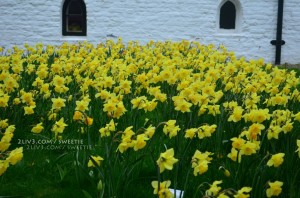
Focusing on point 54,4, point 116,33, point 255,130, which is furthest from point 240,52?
point 255,130

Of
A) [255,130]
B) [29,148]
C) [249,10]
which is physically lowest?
[29,148]

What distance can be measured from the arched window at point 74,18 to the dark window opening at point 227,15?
12.9 ft

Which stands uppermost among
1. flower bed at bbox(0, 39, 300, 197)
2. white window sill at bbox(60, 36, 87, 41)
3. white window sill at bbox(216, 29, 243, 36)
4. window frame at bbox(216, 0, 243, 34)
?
window frame at bbox(216, 0, 243, 34)

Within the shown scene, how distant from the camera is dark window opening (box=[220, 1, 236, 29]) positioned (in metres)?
12.7

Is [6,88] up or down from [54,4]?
down

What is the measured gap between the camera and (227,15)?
12.7 metres

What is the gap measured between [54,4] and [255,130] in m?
10.3

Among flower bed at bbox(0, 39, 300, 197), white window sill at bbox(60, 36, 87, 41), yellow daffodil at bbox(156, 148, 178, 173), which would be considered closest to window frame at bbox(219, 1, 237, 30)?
white window sill at bbox(60, 36, 87, 41)

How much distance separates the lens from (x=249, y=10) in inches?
484

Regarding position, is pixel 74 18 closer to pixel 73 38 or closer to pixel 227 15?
pixel 73 38

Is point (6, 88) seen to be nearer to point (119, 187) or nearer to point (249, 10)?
point (119, 187)

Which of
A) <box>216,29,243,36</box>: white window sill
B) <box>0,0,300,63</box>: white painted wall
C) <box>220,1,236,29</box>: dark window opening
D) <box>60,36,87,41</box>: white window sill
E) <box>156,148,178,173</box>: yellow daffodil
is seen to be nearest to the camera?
<box>156,148,178,173</box>: yellow daffodil

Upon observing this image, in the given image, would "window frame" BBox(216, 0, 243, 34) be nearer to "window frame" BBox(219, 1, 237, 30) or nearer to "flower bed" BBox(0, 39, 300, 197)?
"window frame" BBox(219, 1, 237, 30)

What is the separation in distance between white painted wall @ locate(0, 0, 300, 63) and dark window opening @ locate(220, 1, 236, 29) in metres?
0.33
